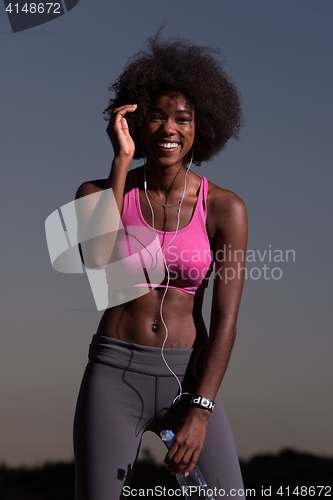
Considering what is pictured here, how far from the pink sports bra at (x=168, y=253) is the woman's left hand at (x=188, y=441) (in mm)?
565

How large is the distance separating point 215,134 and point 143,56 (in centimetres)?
58

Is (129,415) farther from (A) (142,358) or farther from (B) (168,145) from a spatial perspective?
(B) (168,145)

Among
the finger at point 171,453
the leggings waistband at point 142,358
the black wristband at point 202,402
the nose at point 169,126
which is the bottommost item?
the finger at point 171,453

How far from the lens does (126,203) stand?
2.53 meters

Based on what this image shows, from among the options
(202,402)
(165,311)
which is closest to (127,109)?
(165,311)

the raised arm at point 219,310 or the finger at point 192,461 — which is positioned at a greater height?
the raised arm at point 219,310

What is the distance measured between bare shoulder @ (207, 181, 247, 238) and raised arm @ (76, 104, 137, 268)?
0.44 m

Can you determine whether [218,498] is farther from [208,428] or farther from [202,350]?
[202,350]

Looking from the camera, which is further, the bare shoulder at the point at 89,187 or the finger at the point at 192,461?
the bare shoulder at the point at 89,187

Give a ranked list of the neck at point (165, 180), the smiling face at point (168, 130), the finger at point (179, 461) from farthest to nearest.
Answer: the neck at point (165, 180) < the smiling face at point (168, 130) < the finger at point (179, 461)

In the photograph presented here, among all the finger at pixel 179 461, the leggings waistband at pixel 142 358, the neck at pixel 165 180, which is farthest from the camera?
the neck at pixel 165 180

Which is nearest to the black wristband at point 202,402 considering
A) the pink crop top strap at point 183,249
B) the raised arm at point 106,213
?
the pink crop top strap at point 183,249

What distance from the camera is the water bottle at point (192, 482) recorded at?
2207mm

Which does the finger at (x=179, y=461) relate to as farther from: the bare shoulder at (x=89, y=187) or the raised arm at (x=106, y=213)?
the bare shoulder at (x=89, y=187)
